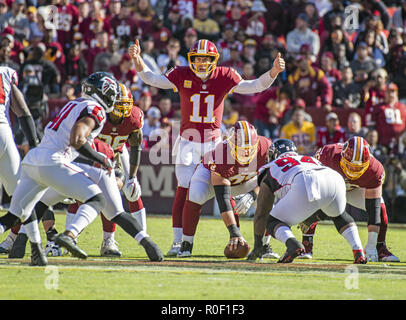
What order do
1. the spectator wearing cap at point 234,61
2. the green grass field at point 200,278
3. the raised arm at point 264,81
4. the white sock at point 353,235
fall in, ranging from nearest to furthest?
the green grass field at point 200,278 → the white sock at point 353,235 → the raised arm at point 264,81 → the spectator wearing cap at point 234,61

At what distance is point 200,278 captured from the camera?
621cm

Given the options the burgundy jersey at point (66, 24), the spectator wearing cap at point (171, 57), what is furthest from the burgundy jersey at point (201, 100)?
the burgundy jersey at point (66, 24)

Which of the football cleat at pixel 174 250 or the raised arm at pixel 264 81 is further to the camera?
the raised arm at pixel 264 81

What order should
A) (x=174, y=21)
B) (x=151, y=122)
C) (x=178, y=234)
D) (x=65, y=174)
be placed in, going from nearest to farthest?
1. (x=65, y=174)
2. (x=178, y=234)
3. (x=151, y=122)
4. (x=174, y=21)

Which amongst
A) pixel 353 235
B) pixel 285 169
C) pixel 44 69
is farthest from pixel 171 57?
pixel 353 235

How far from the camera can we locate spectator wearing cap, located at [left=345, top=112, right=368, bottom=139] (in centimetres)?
1321

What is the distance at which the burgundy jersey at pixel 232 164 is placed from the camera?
8023 millimetres

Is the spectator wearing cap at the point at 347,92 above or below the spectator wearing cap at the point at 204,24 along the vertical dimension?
below

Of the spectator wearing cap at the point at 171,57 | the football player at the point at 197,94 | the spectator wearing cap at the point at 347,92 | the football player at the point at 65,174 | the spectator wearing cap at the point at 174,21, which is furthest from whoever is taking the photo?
the spectator wearing cap at the point at 174,21

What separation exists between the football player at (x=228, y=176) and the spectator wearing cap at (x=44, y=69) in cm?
756

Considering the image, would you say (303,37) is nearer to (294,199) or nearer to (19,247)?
(294,199)

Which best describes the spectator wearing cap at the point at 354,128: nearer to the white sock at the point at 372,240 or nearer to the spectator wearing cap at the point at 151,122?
the spectator wearing cap at the point at 151,122

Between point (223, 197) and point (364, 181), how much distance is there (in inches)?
60.8

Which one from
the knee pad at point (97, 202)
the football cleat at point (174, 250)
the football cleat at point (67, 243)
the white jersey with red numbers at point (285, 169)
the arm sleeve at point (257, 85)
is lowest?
Answer: the football cleat at point (174, 250)
